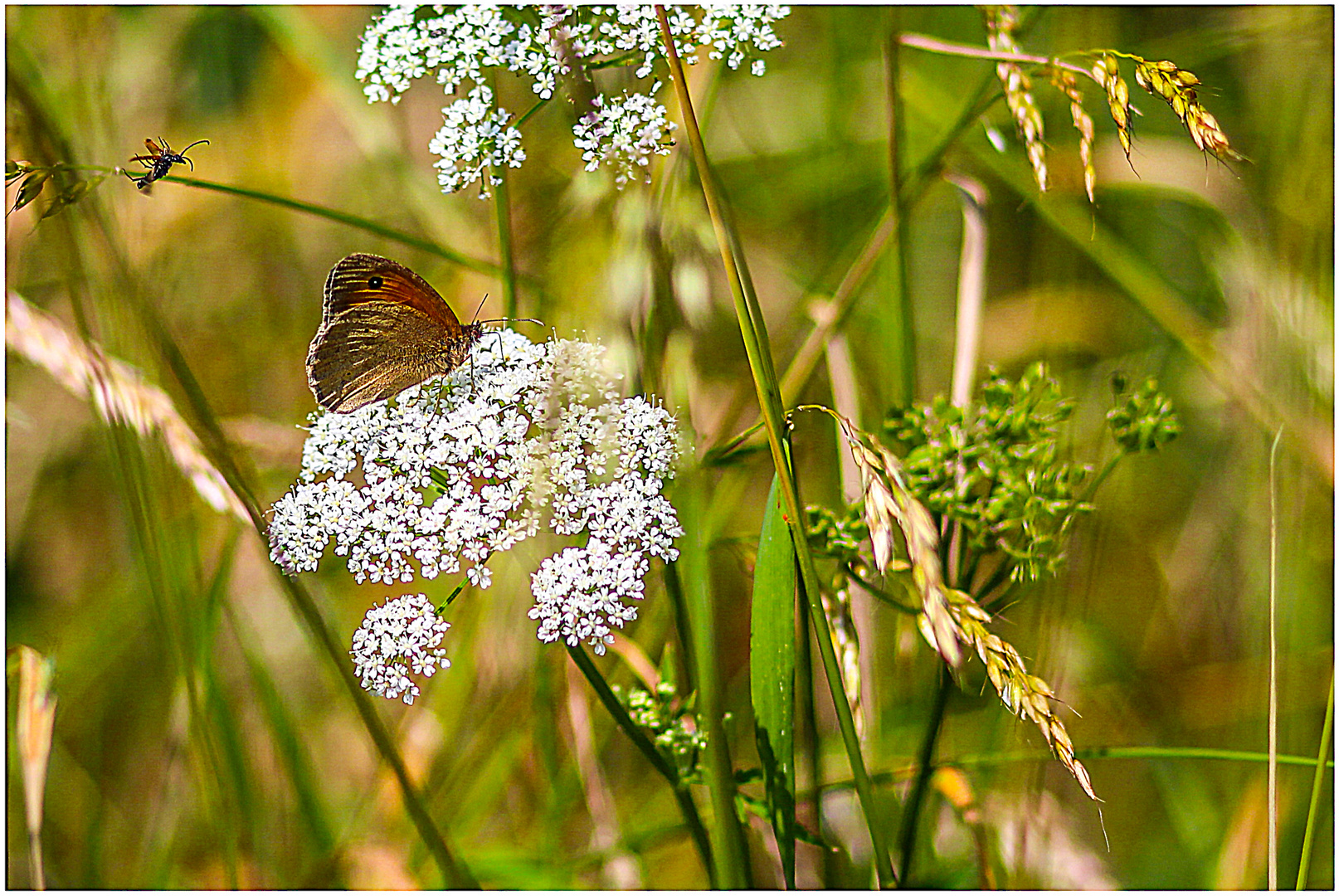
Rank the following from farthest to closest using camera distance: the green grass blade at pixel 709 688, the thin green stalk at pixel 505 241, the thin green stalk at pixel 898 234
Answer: the thin green stalk at pixel 898 234
the thin green stalk at pixel 505 241
the green grass blade at pixel 709 688

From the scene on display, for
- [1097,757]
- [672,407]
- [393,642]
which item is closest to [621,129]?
[672,407]

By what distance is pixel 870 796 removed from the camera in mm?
897

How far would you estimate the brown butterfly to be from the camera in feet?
3.33

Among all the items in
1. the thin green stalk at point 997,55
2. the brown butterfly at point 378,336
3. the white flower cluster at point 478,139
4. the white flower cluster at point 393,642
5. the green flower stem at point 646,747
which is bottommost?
the green flower stem at point 646,747

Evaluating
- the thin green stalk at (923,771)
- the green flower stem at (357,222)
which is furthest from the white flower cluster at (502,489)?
the thin green stalk at (923,771)

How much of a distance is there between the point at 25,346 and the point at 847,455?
1376 millimetres

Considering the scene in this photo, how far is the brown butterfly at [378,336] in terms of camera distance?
102 centimetres

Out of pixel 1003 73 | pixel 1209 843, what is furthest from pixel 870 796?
pixel 1209 843

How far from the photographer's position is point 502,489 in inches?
36.3

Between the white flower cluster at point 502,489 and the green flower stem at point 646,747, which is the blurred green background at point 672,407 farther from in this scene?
the green flower stem at point 646,747

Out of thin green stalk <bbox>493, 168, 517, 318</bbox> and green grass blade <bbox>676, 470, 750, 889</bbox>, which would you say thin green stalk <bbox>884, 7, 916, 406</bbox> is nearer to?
green grass blade <bbox>676, 470, 750, 889</bbox>

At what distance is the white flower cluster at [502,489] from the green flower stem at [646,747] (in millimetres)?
44

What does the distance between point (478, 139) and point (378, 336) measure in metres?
0.30

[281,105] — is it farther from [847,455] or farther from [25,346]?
[847,455]
